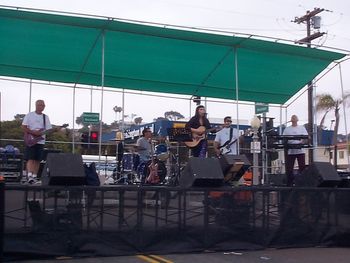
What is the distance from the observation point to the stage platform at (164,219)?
22.0 ft

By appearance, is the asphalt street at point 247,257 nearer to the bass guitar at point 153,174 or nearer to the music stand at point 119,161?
the bass guitar at point 153,174

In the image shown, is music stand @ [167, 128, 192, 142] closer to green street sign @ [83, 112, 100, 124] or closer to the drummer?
the drummer

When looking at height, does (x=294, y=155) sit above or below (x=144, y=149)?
below

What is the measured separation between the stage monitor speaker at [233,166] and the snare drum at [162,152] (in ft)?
7.86

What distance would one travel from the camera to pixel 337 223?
27.5 feet

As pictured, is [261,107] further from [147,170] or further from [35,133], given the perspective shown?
[35,133]

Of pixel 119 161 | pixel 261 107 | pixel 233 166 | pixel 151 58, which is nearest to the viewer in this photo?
pixel 233 166

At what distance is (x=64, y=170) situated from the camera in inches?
281

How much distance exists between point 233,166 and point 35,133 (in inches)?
147

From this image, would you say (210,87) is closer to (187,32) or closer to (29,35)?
(187,32)

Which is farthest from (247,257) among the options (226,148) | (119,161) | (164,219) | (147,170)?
(119,161)

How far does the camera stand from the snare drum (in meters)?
11.7

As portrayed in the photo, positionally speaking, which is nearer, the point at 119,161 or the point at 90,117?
the point at 119,161

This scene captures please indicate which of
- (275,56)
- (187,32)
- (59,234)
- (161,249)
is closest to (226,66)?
(275,56)
